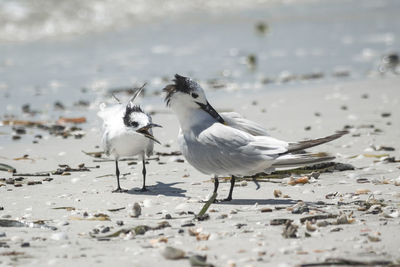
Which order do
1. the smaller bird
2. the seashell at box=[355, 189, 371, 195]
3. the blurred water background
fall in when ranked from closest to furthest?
the seashell at box=[355, 189, 371, 195] → the smaller bird → the blurred water background

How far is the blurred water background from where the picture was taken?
12.0 m

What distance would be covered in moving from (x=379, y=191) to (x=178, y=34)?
12.9 meters

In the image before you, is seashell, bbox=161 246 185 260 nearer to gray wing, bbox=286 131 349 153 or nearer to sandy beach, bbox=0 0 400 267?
sandy beach, bbox=0 0 400 267

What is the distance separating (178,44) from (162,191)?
10.4 metres

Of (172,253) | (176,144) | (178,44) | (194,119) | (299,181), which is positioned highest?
(178,44)

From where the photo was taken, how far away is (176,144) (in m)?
8.02

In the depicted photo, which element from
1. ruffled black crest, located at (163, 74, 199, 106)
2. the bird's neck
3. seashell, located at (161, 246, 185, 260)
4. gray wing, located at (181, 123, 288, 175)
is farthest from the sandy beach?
ruffled black crest, located at (163, 74, 199, 106)

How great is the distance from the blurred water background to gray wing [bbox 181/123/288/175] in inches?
180

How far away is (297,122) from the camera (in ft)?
28.8

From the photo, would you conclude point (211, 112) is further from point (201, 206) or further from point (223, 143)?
point (201, 206)

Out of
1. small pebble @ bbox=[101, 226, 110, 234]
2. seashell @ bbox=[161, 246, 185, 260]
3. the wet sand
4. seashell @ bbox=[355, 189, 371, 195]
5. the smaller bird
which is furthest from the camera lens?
the smaller bird

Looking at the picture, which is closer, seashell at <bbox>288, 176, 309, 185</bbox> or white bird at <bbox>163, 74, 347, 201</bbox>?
white bird at <bbox>163, 74, 347, 201</bbox>

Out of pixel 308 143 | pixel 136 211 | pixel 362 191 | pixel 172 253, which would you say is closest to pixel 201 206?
pixel 136 211

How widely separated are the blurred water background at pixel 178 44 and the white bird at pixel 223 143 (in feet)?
14.3
